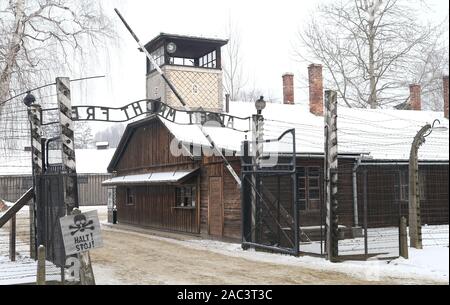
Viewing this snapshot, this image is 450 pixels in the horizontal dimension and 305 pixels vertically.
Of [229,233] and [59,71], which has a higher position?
[59,71]

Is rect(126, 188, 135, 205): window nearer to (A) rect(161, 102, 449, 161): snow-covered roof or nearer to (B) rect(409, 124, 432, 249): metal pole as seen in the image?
(A) rect(161, 102, 449, 161): snow-covered roof

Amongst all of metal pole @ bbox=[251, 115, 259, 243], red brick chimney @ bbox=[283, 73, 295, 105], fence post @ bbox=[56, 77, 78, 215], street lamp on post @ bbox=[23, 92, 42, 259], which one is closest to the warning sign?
fence post @ bbox=[56, 77, 78, 215]

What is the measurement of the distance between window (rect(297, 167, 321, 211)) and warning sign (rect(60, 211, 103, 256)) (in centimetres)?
1187

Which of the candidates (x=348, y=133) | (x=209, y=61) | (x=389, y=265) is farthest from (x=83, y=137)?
(x=389, y=265)

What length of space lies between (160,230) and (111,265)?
1068 centimetres

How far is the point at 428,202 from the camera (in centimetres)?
2266

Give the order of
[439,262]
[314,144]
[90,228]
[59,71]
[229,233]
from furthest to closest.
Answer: [314,144] < [229,233] < [59,71] < [439,262] < [90,228]

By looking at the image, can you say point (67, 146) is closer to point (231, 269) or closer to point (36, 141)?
point (36, 141)

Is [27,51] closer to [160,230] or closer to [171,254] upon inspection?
[171,254]

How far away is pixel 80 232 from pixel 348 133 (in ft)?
52.4

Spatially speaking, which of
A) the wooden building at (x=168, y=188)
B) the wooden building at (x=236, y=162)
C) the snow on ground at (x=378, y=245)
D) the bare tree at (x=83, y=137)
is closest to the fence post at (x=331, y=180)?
the wooden building at (x=236, y=162)

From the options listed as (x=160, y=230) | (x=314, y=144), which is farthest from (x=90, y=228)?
(x=160, y=230)

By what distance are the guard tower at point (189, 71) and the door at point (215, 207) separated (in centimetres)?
725

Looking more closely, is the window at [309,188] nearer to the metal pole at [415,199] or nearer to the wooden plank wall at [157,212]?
the wooden plank wall at [157,212]
